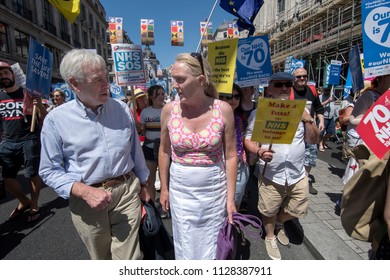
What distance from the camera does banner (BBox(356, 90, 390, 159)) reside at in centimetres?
134

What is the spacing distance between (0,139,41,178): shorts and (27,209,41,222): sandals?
534 millimetres

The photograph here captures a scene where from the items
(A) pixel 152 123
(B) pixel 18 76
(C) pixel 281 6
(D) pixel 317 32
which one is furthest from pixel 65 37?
(A) pixel 152 123

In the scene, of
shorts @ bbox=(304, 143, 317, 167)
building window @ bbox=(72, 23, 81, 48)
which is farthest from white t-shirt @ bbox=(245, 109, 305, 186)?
building window @ bbox=(72, 23, 81, 48)

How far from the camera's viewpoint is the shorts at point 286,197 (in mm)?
2529

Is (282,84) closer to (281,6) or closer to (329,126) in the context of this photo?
(329,126)

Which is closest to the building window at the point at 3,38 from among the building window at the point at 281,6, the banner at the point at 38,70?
the banner at the point at 38,70

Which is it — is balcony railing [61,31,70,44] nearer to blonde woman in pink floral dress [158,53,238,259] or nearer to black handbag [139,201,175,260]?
blonde woman in pink floral dress [158,53,238,259]

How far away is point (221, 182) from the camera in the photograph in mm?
1907

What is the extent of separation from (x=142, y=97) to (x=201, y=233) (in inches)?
121

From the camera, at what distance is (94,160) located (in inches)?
64.9
